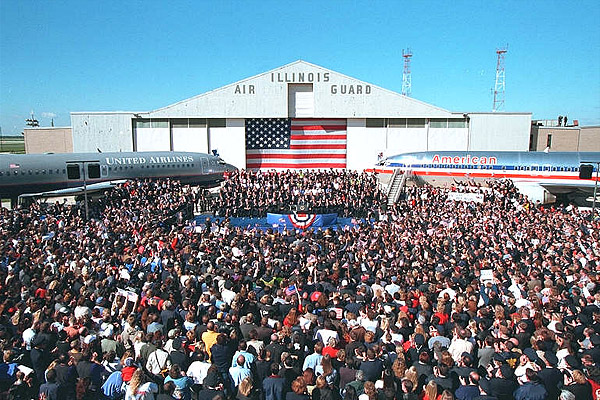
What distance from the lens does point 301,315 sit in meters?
8.27

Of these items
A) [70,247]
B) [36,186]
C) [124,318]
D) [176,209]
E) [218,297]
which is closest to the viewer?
[124,318]

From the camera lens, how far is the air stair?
101 feet

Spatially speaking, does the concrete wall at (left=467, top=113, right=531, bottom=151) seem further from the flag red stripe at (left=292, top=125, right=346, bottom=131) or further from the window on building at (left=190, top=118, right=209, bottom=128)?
the window on building at (left=190, top=118, right=209, bottom=128)

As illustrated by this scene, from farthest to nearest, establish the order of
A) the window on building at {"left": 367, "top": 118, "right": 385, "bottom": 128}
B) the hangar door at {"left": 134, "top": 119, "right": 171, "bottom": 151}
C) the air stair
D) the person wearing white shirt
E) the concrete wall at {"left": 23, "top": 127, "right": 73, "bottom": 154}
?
the concrete wall at {"left": 23, "top": 127, "right": 73, "bottom": 154} < the window on building at {"left": 367, "top": 118, "right": 385, "bottom": 128} < the hangar door at {"left": 134, "top": 119, "right": 171, "bottom": 151} < the air stair < the person wearing white shirt

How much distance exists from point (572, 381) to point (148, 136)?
122ft

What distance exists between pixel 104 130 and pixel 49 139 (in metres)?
8.52

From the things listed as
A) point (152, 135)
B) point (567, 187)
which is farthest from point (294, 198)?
point (567, 187)

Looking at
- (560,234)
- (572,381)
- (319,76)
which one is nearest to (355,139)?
(319,76)

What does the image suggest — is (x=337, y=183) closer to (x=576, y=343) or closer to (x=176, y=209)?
(x=176, y=209)

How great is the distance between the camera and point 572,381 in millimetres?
5805

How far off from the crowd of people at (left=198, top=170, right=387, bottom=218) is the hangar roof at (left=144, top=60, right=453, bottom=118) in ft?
31.7

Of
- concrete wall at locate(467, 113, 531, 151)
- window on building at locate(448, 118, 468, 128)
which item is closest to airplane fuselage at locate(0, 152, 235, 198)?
window on building at locate(448, 118, 468, 128)

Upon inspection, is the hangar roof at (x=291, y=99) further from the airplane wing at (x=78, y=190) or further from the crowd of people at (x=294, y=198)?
the airplane wing at (x=78, y=190)

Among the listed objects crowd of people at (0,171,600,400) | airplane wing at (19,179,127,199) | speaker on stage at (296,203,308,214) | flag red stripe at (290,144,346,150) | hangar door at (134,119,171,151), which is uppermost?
hangar door at (134,119,171,151)
